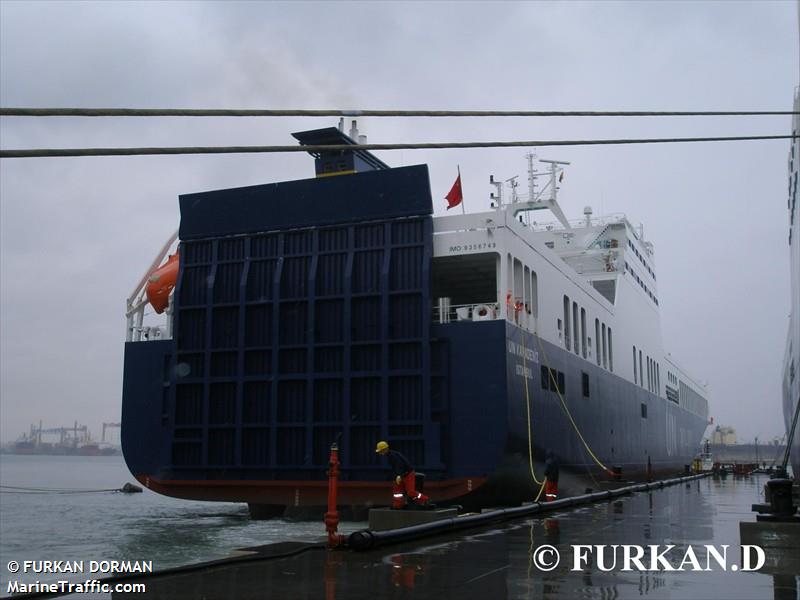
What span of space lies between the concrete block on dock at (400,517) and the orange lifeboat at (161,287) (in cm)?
1392

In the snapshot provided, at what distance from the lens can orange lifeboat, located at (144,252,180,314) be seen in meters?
23.3

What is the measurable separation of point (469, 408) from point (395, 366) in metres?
2.08

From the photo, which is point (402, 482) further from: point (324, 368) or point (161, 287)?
point (161, 287)

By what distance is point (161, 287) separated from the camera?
2336 centimetres

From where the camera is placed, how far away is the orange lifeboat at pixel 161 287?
919 inches

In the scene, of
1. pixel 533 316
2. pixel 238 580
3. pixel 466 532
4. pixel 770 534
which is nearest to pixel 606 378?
pixel 533 316

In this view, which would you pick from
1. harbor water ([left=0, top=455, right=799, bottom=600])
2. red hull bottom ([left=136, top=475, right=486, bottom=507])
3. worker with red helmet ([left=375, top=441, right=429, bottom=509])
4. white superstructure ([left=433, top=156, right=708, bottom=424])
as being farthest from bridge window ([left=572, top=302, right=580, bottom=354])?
worker with red helmet ([left=375, top=441, right=429, bottom=509])

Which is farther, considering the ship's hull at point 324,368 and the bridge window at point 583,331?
the bridge window at point 583,331

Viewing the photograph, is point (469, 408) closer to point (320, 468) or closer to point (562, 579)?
point (320, 468)

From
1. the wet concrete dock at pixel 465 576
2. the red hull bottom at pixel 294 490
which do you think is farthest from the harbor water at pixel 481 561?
the red hull bottom at pixel 294 490

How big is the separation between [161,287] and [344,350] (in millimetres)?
7004

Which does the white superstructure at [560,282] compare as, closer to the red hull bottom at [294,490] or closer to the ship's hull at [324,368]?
the ship's hull at [324,368]

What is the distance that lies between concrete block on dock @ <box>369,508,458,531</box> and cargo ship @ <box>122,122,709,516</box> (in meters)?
6.97

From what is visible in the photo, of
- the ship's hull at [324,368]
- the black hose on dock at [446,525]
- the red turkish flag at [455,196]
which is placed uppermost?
the red turkish flag at [455,196]
